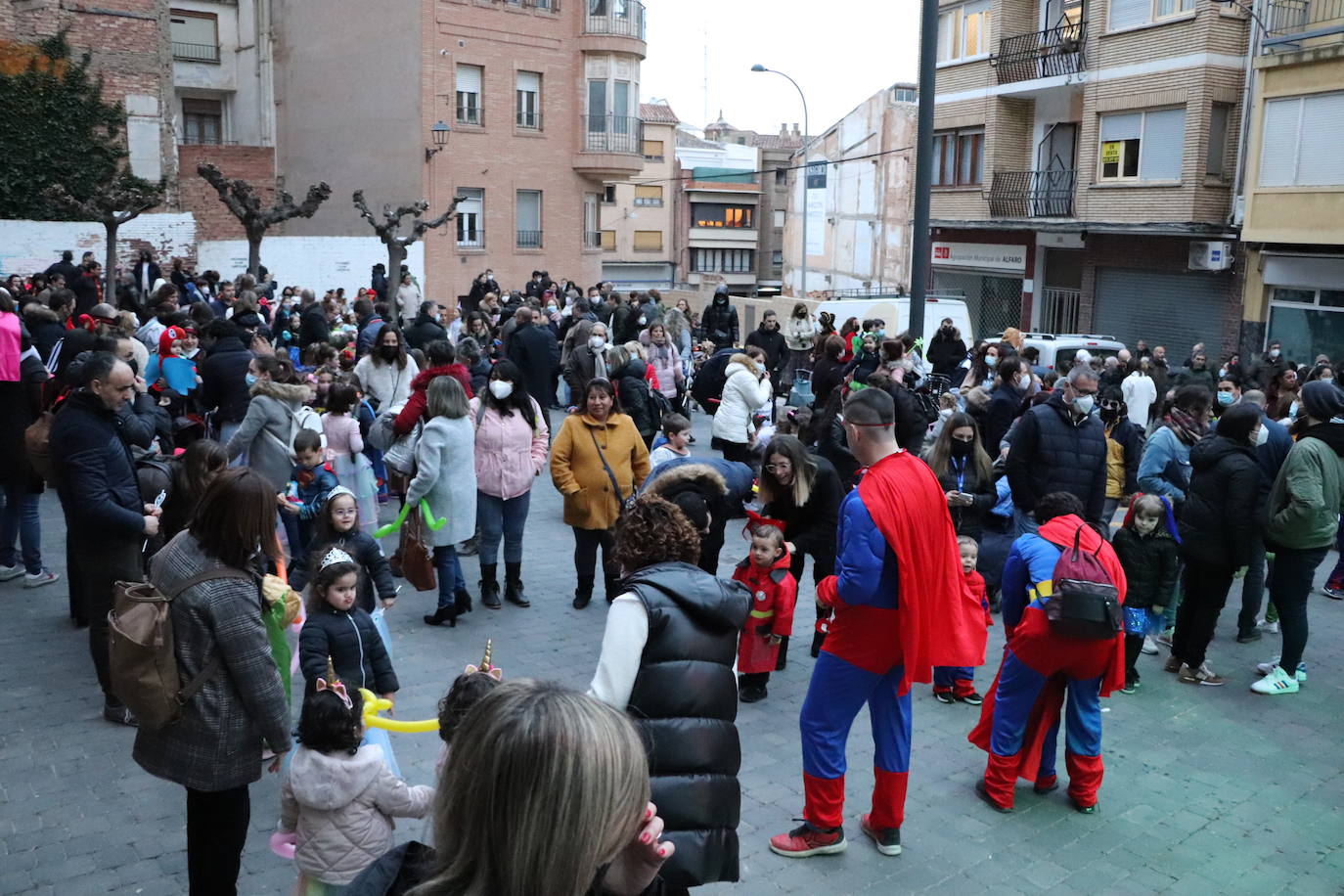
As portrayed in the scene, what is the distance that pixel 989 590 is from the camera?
28.9 ft

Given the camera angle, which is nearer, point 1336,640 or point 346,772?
point 346,772

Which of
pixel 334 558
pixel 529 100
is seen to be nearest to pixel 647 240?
pixel 529 100

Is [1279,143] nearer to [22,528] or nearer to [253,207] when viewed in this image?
[253,207]

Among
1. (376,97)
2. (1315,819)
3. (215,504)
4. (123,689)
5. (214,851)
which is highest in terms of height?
(376,97)

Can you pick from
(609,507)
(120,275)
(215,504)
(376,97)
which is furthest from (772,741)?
(376,97)

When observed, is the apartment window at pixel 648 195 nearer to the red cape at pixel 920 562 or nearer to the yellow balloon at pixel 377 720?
Result: the red cape at pixel 920 562

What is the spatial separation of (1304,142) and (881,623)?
2107cm

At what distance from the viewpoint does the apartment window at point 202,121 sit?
126ft

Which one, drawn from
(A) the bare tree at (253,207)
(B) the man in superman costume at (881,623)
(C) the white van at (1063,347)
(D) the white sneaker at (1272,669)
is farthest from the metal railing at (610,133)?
(B) the man in superman costume at (881,623)

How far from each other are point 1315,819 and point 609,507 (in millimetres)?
4760

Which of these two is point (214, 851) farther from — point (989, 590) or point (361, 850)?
point (989, 590)

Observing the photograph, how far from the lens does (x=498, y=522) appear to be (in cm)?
874

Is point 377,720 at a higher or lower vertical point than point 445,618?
higher

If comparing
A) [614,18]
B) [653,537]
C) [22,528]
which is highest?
[614,18]
